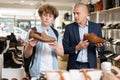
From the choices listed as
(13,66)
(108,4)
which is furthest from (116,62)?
(13,66)

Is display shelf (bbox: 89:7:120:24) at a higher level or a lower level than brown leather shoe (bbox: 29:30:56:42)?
higher

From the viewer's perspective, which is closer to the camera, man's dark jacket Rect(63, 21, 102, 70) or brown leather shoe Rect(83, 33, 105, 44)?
brown leather shoe Rect(83, 33, 105, 44)

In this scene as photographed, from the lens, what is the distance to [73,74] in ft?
4.61

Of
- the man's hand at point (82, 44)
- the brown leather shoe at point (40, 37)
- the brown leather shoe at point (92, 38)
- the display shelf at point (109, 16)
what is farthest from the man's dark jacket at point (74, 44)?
the display shelf at point (109, 16)

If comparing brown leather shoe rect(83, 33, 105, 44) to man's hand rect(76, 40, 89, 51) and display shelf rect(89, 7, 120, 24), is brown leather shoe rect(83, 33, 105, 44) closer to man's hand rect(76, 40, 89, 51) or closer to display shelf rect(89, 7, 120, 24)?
man's hand rect(76, 40, 89, 51)

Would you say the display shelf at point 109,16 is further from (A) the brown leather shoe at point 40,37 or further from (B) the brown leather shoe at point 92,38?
(A) the brown leather shoe at point 40,37

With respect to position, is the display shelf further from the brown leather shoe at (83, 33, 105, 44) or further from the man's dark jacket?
the brown leather shoe at (83, 33, 105, 44)

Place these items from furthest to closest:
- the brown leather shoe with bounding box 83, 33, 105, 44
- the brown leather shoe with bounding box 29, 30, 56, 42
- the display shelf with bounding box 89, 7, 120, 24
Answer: the display shelf with bounding box 89, 7, 120, 24, the brown leather shoe with bounding box 83, 33, 105, 44, the brown leather shoe with bounding box 29, 30, 56, 42

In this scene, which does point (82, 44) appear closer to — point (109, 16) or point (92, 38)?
point (92, 38)

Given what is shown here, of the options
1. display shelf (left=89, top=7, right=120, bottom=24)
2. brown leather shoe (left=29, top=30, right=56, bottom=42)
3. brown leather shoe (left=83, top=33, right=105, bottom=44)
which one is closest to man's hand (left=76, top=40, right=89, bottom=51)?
brown leather shoe (left=83, top=33, right=105, bottom=44)

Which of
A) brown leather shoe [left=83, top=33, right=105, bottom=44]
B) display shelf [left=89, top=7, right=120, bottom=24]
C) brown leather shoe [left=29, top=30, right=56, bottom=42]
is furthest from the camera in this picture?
display shelf [left=89, top=7, right=120, bottom=24]

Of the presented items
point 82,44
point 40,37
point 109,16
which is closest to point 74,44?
point 82,44

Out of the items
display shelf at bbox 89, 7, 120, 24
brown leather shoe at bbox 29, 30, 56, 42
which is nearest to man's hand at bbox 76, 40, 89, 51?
brown leather shoe at bbox 29, 30, 56, 42

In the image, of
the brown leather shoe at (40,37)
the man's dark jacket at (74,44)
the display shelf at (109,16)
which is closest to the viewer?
the brown leather shoe at (40,37)
